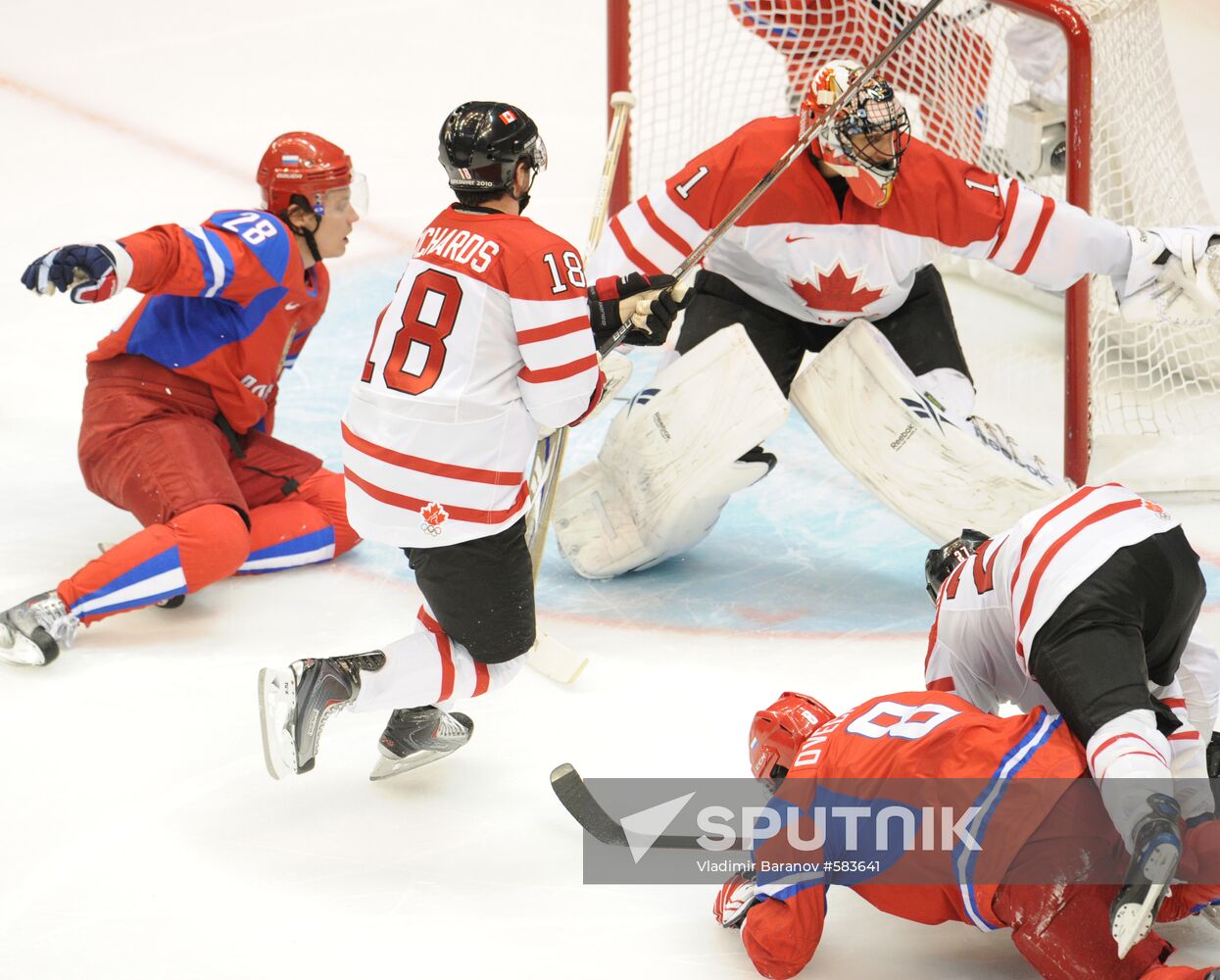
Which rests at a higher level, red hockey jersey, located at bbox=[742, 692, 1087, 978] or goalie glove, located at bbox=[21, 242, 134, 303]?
goalie glove, located at bbox=[21, 242, 134, 303]

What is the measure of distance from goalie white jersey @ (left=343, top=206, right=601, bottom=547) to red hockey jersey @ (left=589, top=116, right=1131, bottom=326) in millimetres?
832

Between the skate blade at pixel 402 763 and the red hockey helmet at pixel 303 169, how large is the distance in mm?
1140

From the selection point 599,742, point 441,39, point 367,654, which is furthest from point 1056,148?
point 441,39

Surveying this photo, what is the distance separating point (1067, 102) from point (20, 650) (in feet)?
7.51

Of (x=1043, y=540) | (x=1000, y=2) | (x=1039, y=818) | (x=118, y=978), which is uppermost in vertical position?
(x=1000, y=2)

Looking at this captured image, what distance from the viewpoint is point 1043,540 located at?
199cm

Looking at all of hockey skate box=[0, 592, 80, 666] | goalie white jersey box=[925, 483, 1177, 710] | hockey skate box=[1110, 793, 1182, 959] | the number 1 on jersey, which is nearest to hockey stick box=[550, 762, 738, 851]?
goalie white jersey box=[925, 483, 1177, 710]

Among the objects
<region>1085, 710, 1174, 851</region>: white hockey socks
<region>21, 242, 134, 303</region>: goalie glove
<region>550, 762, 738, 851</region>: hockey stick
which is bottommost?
<region>550, 762, 738, 851</region>: hockey stick

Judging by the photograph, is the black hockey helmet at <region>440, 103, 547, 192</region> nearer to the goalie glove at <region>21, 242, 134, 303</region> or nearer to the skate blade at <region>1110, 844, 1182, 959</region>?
the goalie glove at <region>21, 242, 134, 303</region>

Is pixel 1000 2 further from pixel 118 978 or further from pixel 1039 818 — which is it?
pixel 118 978

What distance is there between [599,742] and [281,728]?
0.58 meters

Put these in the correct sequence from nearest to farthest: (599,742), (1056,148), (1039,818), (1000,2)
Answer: (1039,818) → (599,742) → (1000,2) → (1056,148)

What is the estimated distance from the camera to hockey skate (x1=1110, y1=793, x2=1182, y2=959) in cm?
170

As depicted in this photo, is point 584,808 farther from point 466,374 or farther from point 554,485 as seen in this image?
point 554,485
